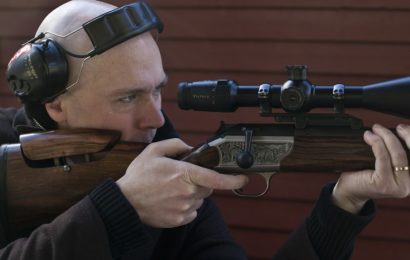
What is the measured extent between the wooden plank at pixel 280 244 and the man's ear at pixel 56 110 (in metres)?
1.37

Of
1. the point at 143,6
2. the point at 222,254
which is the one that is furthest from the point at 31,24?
the point at 222,254

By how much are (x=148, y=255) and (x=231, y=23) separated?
128 centimetres

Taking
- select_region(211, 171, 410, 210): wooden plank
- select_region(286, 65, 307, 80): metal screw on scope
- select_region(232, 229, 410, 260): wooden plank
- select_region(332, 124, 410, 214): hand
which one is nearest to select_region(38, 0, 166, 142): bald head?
select_region(286, 65, 307, 80): metal screw on scope

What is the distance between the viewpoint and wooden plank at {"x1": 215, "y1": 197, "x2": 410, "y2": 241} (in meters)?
2.67

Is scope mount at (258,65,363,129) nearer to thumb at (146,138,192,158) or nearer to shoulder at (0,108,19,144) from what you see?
thumb at (146,138,192,158)

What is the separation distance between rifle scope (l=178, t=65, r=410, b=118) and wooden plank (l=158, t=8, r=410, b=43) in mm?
1258

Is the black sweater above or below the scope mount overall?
below

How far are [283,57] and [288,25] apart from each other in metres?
0.15

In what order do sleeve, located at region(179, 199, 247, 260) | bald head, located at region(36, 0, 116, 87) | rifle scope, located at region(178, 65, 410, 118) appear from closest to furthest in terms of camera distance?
rifle scope, located at region(178, 65, 410, 118) → bald head, located at region(36, 0, 116, 87) → sleeve, located at region(179, 199, 247, 260)

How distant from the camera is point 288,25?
2.68 m

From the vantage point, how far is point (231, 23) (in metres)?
2.75

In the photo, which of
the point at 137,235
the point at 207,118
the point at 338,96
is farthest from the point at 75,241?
the point at 207,118

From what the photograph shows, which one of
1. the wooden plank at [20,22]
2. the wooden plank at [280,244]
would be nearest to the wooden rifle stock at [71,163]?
the wooden plank at [280,244]

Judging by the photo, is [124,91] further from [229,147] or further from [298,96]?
[298,96]
